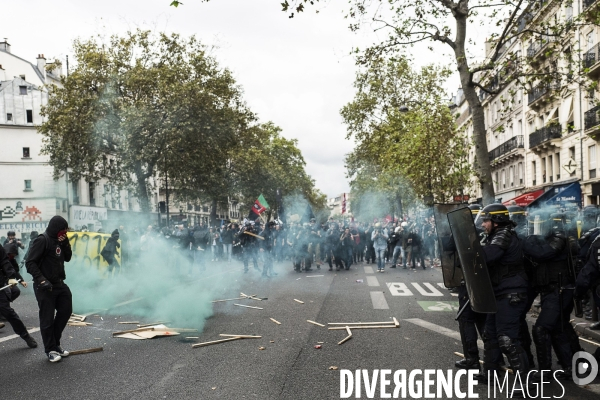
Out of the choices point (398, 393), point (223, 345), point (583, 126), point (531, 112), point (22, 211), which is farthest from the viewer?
point (22, 211)

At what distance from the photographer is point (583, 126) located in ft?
96.7

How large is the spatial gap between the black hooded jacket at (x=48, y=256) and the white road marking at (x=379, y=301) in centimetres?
554

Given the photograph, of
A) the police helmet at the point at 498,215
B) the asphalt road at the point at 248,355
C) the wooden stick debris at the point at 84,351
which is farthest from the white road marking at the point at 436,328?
the wooden stick debris at the point at 84,351

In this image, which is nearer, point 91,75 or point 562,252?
point 562,252

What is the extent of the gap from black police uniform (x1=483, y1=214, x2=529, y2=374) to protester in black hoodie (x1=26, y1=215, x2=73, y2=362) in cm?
465

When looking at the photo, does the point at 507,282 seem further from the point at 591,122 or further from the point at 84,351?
the point at 591,122

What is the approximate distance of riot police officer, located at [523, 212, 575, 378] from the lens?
567cm

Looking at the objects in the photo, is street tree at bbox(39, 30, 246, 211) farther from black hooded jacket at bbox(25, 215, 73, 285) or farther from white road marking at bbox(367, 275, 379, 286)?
black hooded jacket at bbox(25, 215, 73, 285)

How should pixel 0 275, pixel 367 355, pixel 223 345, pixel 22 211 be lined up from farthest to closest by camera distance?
pixel 22 211 → pixel 0 275 → pixel 223 345 → pixel 367 355

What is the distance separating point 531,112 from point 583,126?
33.1ft

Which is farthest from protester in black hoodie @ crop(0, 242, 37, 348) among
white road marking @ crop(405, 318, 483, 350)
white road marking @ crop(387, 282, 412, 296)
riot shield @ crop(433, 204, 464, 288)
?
white road marking @ crop(387, 282, 412, 296)

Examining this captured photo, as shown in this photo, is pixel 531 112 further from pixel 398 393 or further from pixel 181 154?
pixel 398 393

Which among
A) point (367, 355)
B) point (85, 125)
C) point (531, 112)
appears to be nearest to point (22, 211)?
point (85, 125)

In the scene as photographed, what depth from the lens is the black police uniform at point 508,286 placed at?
17.4 feet
